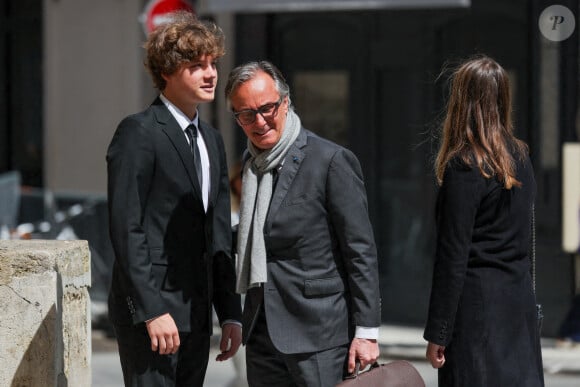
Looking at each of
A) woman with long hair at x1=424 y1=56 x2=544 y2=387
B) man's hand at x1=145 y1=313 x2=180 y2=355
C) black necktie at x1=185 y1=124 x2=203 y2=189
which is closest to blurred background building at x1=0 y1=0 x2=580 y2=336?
woman with long hair at x1=424 y1=56 x2=544 y2=387

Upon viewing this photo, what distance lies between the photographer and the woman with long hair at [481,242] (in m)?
4.48

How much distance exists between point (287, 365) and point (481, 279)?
31.8 inches

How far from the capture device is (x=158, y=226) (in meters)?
4.37

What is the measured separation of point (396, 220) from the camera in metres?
12.5

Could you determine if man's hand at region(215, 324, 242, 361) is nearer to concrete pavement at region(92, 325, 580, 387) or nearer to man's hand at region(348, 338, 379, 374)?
man's hand at region(348, 338, 379, 374)

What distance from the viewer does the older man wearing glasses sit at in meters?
4.31

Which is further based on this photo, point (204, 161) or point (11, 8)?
point (11, 8)

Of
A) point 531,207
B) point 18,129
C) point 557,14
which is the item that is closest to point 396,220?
point 557,14

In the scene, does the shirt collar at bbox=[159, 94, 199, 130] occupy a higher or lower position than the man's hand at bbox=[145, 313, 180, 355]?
higher

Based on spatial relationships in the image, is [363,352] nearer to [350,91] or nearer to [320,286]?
[320,286]

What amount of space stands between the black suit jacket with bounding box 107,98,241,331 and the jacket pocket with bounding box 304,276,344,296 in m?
0.42

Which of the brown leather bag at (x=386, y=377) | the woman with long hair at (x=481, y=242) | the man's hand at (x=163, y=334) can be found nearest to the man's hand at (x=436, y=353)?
the woman with long hair at (x=481, y=242)

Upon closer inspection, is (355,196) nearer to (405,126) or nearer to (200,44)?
(200,44)

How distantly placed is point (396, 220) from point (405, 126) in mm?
986
